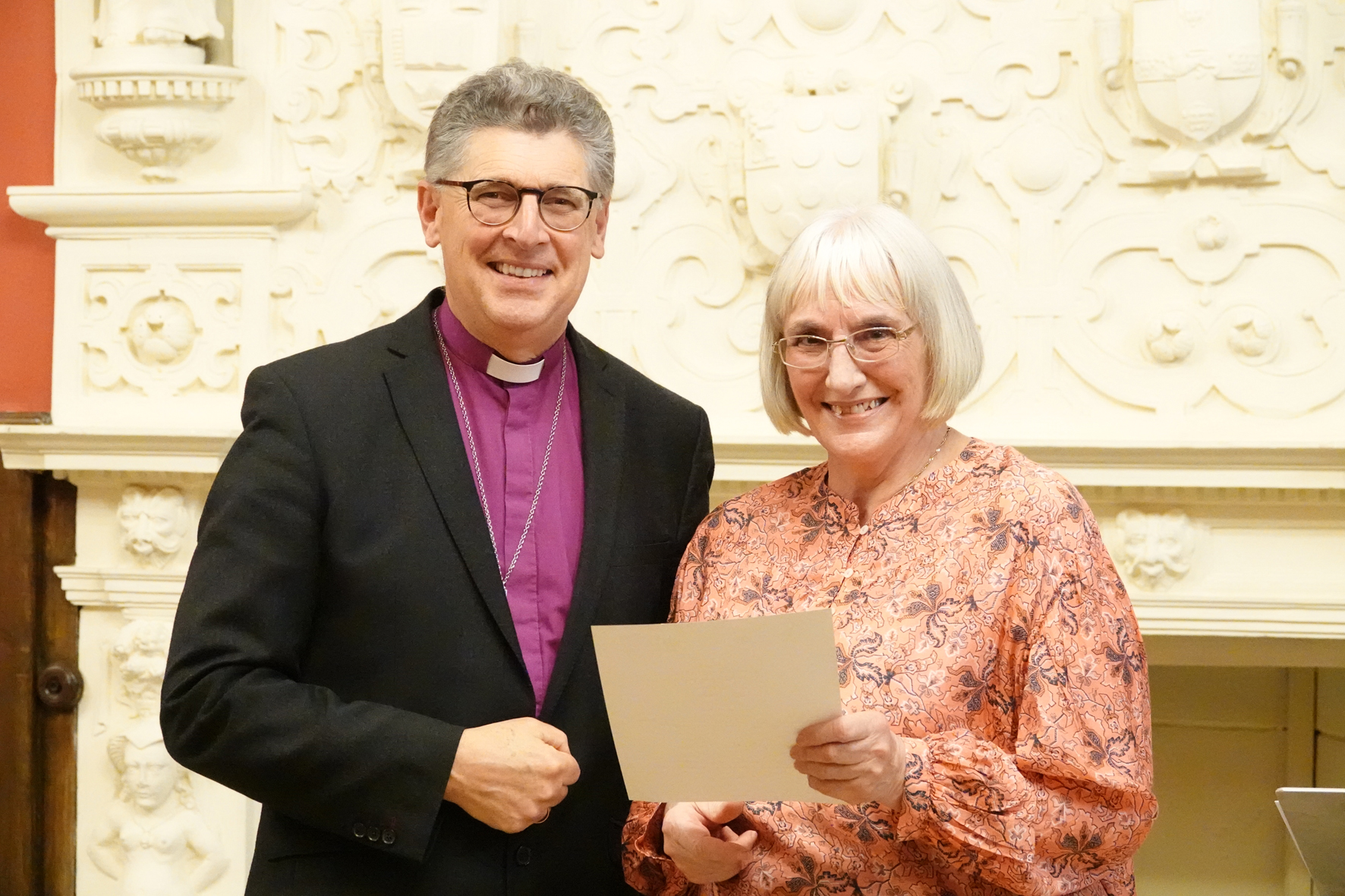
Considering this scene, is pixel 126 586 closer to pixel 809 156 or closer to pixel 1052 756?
pixel 809 156

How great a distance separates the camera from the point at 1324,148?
3.10 meters

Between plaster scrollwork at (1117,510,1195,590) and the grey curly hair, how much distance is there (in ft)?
5.70

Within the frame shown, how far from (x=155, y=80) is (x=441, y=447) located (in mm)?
1850

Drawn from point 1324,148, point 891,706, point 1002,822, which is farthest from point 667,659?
point 1324,148

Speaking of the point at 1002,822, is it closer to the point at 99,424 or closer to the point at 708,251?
the point at 708,251

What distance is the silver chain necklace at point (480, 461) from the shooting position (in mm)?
1965

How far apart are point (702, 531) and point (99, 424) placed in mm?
1968

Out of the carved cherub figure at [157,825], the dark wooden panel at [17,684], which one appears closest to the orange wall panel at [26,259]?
the dark wooden panel at [17,684]

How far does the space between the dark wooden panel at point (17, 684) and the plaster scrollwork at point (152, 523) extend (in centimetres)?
26

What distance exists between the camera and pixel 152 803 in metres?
3.46

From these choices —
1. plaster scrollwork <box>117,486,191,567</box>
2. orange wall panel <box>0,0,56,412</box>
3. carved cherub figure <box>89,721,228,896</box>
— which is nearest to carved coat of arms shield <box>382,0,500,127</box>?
orange wall panel <box>0,0,56,412</box>

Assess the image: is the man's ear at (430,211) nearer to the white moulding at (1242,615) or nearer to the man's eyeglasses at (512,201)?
the man's eyeglasses at (512,201)

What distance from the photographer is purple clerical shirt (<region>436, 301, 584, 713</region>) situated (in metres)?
1.96

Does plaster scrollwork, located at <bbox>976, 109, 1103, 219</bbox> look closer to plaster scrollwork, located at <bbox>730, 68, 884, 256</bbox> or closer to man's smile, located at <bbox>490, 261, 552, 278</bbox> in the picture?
plaster scrollwork, located at <bbox>730, 68, 884, 256</bbox>
